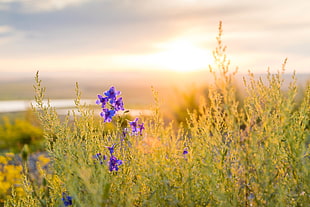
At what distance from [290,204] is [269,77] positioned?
36.4 inches

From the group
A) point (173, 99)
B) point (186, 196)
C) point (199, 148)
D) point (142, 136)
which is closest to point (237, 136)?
point (199, 148)

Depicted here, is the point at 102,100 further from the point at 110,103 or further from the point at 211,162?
the point at 211,162

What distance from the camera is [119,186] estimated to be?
2996 millimetres

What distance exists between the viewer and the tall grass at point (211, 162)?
2635 mm

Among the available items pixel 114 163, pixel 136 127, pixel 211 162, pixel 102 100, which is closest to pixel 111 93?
pixel 102 100

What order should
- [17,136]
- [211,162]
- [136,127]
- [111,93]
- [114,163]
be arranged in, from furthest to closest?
1. [17,136]
2. [136,127]
3. [111,93]
4. [114,163]
5. [211,162]

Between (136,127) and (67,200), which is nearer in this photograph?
(67,200)

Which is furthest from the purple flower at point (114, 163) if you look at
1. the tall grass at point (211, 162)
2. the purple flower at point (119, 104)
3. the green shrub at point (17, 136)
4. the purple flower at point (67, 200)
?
the green shrub at point (17, 136)

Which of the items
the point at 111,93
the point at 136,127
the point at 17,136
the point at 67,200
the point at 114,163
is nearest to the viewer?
the point at 67,200

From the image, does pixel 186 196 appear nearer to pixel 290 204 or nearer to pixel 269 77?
pixel 290 204

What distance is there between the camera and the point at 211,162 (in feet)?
9.14

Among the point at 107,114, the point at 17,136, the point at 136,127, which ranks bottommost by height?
the point at 17,136

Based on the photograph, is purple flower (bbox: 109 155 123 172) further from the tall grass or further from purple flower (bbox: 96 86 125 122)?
purple flower (bbox: 96 86 125 122)

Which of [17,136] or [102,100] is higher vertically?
[102,100]
